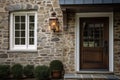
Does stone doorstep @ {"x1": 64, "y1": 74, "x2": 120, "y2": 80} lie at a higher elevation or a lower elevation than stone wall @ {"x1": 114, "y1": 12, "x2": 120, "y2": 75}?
lower

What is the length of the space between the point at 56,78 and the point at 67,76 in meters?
0.83

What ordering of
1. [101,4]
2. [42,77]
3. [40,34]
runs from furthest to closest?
[40,34] → [42,77] → [101,4]

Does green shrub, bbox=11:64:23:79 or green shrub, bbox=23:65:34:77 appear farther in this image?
green shrub, bbox=23:65:34:77

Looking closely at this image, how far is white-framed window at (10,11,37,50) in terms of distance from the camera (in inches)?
385

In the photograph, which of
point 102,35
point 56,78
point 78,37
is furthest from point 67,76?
point 102,35

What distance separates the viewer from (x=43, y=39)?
31.4ft

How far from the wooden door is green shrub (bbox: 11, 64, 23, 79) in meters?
2.57

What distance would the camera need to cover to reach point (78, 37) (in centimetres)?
929

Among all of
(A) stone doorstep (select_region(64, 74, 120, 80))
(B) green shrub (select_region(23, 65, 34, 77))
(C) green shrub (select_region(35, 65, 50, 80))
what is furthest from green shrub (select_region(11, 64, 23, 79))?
(A) stone doorstep (select_region(64, 74, 120, 80))

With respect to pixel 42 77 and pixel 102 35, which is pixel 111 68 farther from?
pixel 42 77

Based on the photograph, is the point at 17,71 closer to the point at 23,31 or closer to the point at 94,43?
the point at 23,31

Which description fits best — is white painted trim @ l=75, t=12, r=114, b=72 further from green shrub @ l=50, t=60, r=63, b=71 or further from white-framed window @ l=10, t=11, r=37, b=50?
white-framed window @ l=10, t=11, r=37, b=50

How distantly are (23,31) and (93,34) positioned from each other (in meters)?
3.08

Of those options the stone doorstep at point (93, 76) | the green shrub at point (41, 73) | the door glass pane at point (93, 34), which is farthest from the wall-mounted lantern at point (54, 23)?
the stone doorstep at point (93, 76)
